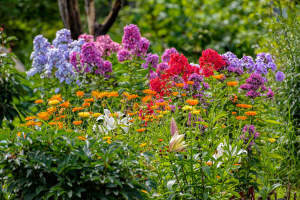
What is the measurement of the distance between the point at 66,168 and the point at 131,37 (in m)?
2.76

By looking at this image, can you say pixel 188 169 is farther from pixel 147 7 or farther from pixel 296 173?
pixel 147 7

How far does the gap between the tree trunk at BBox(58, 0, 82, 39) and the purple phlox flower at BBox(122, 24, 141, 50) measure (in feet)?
6.73

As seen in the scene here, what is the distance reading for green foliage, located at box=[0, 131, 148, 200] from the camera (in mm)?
2660

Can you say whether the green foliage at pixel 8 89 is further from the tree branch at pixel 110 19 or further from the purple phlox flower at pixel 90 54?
the tree branch at pixel 110 19

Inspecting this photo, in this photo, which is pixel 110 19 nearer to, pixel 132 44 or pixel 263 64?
pixel 132 44

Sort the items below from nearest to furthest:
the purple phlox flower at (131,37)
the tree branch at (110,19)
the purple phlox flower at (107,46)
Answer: the purple phlox flower at (131,37) < the purple phlox flower at (107,46) < the tree branch at (110,19)

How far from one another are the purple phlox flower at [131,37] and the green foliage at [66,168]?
2517 millimetres

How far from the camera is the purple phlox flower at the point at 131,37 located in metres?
5.09

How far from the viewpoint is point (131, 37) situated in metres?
5.14

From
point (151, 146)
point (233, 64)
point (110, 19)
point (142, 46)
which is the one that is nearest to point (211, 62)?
point (233, 64)

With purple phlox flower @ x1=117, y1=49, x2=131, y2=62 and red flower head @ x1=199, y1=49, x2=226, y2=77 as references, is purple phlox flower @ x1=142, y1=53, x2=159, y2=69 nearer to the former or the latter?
purple phlox flower @ x1=117, y1=49, x2=131, y2=62

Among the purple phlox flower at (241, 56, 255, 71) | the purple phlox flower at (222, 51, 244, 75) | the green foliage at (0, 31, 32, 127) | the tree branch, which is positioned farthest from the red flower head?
the tree branch

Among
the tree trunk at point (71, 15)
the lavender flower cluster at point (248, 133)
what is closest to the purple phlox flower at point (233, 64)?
the lavender flower cluster at point (248, 133)

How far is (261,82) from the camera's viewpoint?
3.92 metres
